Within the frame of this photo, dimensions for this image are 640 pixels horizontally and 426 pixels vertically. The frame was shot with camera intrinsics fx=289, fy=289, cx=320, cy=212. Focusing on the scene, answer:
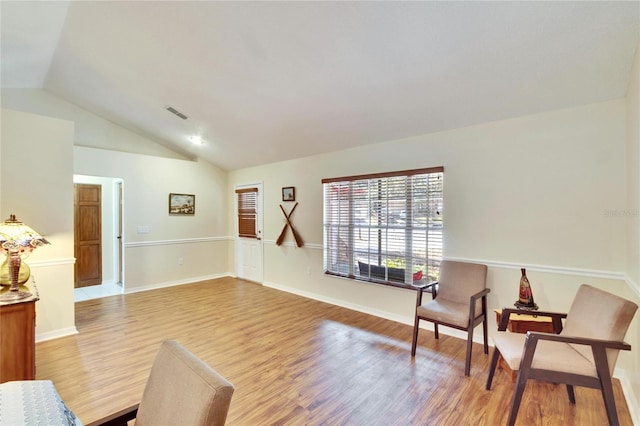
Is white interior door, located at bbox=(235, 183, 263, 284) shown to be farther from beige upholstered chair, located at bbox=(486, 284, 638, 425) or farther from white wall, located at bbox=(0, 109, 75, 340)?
beige upholstered chair, located at bbox=(486, 284, 638, 425)

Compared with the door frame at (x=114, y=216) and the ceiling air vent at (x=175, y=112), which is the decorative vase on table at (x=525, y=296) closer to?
the ceiling air vent at (x=175, y=112)

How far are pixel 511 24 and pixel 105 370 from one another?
4.17m

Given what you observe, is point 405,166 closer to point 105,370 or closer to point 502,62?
point 502,62

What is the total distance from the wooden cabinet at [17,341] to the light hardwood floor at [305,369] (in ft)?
0.95

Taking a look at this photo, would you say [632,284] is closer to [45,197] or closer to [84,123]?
[45,197]

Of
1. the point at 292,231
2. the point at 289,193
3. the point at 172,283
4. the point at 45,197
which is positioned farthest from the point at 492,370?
the point at 172,283

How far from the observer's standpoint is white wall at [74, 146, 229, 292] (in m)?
5.01

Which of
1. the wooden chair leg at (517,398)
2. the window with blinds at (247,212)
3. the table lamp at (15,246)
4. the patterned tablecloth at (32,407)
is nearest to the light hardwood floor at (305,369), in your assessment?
the wooden chair leg at (517,398)

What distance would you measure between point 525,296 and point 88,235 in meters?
6.70

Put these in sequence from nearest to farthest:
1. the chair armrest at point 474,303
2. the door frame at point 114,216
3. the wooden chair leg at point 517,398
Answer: the wooden chair leg at point 517,398 < the chair armrest at point 474,303 < the door frame at point 114,216

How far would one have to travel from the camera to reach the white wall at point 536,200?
8.04 feet

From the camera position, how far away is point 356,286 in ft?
13.6

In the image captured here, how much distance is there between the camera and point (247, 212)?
238 inches

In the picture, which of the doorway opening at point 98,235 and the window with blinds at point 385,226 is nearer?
the window with blinds at point 385,226
